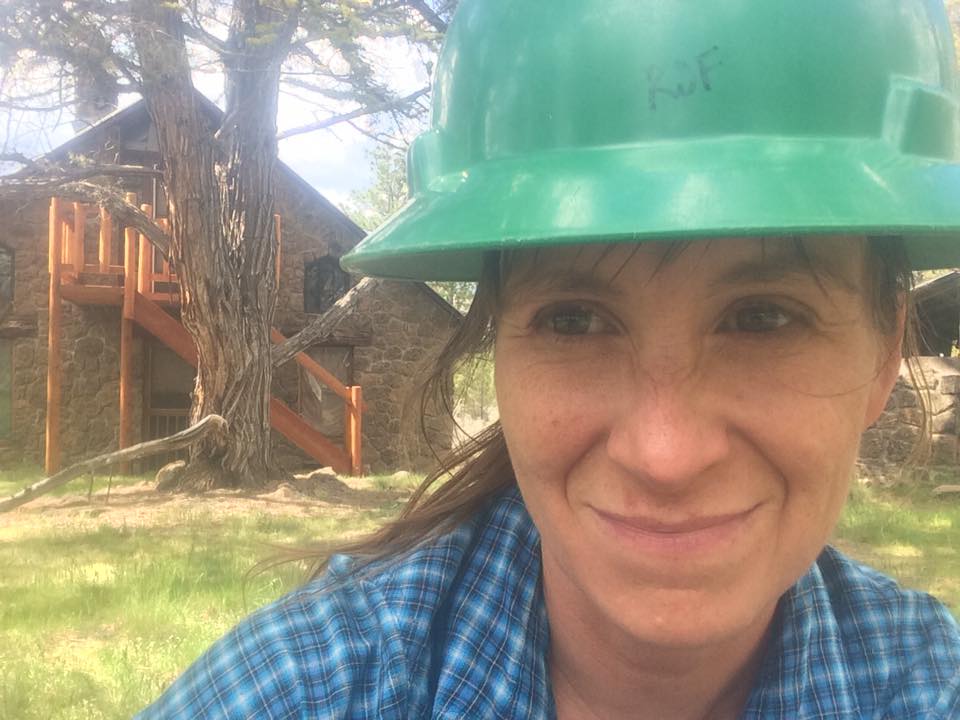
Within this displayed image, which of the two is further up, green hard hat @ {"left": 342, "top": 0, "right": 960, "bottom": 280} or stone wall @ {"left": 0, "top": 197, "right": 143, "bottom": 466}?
green hard hat @ {"left": 342, "top": 0, "right": 960, "bottom": 280}

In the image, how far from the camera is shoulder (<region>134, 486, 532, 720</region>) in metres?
1.02

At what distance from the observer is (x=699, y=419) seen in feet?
2.97

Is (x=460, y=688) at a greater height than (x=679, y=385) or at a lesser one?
lesser

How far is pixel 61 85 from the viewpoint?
6.67 meters

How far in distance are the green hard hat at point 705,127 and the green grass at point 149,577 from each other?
2043 mm

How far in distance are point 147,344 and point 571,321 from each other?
10961mm

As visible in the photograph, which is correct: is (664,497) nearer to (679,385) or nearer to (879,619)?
(679,385)

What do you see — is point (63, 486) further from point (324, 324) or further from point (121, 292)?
point (121, 292)

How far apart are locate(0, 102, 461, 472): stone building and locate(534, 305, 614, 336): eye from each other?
30.9 feet

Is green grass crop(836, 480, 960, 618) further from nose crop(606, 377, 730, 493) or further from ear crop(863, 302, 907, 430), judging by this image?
nose crop(606, 377, 730, 493)

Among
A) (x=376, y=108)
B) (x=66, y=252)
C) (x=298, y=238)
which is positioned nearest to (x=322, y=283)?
(x=298, y=238)

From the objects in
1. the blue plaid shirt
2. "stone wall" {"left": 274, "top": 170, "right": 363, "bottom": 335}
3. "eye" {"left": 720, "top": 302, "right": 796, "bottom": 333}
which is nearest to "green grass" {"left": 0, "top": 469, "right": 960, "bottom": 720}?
the blue plaid shirt

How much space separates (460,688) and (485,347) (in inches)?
22.4

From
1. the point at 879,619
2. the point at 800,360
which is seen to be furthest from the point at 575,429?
the point at 879,619
